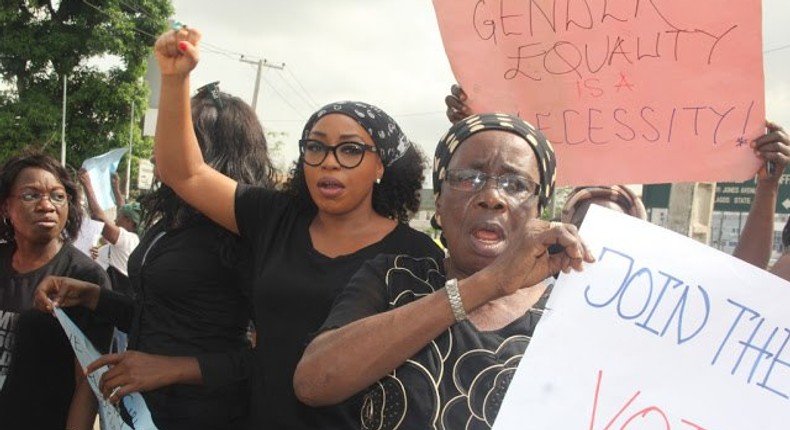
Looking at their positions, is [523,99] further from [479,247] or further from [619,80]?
[479,247]

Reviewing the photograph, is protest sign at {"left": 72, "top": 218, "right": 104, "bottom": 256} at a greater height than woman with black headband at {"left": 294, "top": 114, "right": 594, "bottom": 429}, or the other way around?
woman with black headband at {"left": 294, "top": 114, "right": 594, "bottom": 429}

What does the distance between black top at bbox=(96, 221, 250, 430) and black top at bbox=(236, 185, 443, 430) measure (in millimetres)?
252

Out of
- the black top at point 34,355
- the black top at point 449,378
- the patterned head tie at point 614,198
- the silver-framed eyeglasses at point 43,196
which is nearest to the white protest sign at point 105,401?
the black top at point 34,355

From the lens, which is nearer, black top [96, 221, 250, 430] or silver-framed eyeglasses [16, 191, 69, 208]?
black top [96, 221, 250, 430]

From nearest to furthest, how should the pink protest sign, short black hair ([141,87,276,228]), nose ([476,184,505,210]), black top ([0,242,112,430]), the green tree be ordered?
nose ([476,184,505,210]), the pink protest sign, short black hair ([141,87,276,228]), black top ([0,242,112,430]), the green tree

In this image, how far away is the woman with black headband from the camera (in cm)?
145

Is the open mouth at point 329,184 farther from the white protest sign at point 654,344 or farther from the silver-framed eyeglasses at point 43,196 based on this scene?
the silver-framed eyeglasses at point 43,196

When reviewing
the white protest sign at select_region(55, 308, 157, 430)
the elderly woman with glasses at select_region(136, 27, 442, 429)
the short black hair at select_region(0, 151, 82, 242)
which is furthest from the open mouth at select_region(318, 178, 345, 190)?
the short black hair at select_region(0, 151, 82, 242)

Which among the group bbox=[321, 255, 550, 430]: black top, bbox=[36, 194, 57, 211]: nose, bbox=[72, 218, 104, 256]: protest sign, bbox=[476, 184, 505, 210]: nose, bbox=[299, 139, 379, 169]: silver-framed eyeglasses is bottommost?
bbox=[72, 218, 104, 256]: protest sign

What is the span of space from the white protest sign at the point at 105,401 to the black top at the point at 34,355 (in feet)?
0.57

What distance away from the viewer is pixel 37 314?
289cm

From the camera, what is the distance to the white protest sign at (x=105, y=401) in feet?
7.93

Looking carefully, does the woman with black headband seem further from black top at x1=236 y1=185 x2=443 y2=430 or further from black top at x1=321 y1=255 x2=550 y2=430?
black top at x1=236 y1=185 x2=443 y2=430

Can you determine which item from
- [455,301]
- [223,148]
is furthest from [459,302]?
[223,148]
